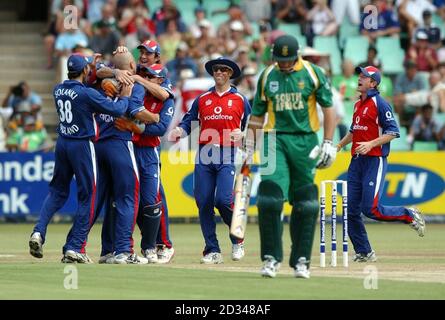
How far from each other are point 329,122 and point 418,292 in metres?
2.14

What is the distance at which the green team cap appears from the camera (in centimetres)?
1339

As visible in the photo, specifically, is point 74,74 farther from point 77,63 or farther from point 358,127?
point 358,127

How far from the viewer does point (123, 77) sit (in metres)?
15.7

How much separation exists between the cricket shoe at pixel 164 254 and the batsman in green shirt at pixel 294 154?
3.29 m

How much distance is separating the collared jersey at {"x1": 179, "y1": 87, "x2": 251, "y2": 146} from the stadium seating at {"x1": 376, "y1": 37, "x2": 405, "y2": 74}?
13828mm

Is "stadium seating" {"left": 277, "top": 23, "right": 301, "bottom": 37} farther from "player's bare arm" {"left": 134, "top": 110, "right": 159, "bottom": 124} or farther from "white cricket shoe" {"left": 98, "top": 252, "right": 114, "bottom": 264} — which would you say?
"white cricket shoe" {"left": 98, "top": 252, "right": 114, "bottom": 264}

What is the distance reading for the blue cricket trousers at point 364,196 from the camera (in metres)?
17.1

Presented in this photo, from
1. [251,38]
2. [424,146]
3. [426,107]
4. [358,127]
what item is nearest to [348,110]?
[426,107]

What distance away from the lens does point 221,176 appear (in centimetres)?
1692

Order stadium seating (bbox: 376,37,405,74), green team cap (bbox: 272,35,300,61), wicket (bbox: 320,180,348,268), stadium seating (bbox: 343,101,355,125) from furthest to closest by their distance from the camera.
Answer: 1. stadium seating (bbox: 376,37,405,74)
2. stadium seating (bbox: 343,101,355,125)
3. wicket (bbox: 320,180,348,268)
4. green team cap (bbox: 272,35,300,61)

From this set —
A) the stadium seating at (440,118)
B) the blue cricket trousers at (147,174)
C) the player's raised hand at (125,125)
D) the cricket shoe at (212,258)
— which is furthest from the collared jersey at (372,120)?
the stadium seating at (440,118)

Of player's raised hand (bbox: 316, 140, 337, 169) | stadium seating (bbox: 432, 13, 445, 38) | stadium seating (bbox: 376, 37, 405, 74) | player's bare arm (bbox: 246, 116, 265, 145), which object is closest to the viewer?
player's raised hand (bbox: 316, 140, 337, 169)

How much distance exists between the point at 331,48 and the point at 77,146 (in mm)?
15462

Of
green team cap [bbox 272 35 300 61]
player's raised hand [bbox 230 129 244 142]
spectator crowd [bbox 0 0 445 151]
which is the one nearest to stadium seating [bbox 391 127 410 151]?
spectator crowd [bbox 0 0 445 151]
